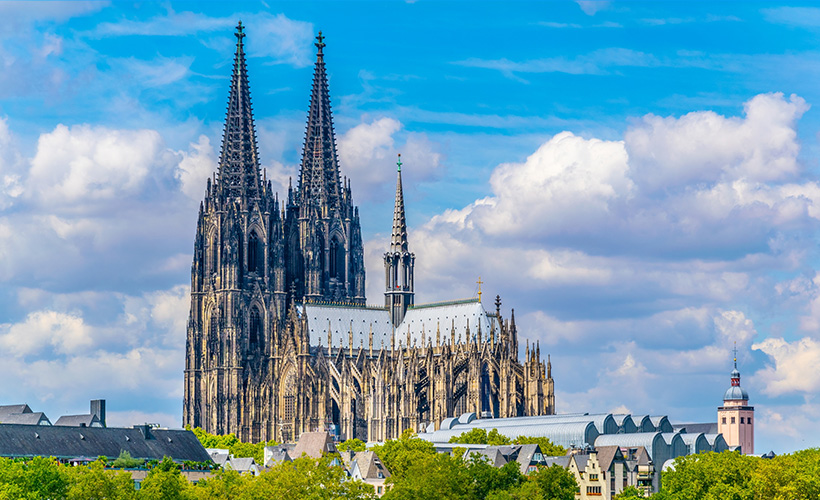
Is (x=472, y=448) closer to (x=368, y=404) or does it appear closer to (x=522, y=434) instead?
(x=522, y=434)

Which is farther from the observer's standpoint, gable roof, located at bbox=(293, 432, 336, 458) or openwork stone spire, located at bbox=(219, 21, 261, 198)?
openwork stone spire, located at bbox=(219, 21, 261, 198)

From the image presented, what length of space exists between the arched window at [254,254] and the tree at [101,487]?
264ft

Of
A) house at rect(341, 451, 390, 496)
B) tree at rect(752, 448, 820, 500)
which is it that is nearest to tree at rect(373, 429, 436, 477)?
house at rect(341, 451, 390, 496)

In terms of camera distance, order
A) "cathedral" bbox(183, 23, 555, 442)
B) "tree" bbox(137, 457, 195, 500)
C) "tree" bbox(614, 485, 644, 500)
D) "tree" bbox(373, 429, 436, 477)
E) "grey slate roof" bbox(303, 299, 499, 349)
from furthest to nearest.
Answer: "grey slate roof" bbox(303, 299, 499, 349), "cathedral" bbox(183, 23, 555, 442), "tree" bbox(373, 429, 436, 477), "tree" bbox(614, 485, 644, 500), "tree" bbox(137, 457, 195, 500)

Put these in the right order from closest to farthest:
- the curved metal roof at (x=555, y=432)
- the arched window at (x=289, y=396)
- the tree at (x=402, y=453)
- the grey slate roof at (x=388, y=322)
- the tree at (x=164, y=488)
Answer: the tree at (x=164, y=488)
the tree at (x=402, y=453)
the curved metal roof at (x=555, y=432)
the arched window at (x=289, y=396)
the grey slate roof at (x=388, y=322)

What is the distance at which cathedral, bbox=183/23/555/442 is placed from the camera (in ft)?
594

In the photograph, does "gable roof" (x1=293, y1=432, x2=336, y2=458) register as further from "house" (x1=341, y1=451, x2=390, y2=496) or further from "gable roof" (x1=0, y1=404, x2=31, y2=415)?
"gable roof" (x1=0, y1=404, x2=31, y2=415)

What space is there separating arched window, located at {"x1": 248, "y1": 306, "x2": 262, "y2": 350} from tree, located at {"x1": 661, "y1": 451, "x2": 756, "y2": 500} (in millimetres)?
71630

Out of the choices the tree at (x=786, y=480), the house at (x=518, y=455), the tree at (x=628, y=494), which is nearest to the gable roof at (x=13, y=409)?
the house at (x=518, y=455)

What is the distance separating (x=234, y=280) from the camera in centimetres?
19000

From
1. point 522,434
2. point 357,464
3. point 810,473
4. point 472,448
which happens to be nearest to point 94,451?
point 357,464

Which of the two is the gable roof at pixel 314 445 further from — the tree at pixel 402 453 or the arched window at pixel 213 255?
the arched window at pixel 213 255

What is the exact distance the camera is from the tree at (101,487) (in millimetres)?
110312

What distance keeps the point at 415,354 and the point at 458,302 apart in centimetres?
945
